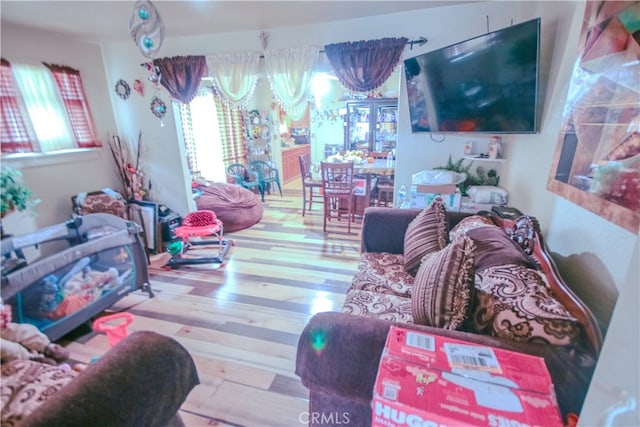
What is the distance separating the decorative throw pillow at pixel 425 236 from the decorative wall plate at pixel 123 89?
3.59m

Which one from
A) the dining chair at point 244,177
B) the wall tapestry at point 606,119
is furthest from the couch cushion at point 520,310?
the dining chair at point 244,177

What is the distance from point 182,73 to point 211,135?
2.17 meters

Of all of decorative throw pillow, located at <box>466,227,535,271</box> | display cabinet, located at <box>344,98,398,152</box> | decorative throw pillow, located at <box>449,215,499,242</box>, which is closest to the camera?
decorative throw pillow, located at <box>466,227,535,271</box>

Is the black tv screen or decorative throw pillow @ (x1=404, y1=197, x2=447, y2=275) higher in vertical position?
the black tv screen

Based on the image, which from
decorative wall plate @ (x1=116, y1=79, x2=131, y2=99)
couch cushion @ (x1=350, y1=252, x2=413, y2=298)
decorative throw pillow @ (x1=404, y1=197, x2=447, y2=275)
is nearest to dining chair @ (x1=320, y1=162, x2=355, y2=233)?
couch cushion @ (x1=350, y1=252, x2=413, y2=298)

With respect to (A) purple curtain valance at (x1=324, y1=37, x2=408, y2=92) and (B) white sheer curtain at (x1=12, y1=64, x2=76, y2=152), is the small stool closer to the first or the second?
(A) purple curtain valance at (x1=324, y1=37, x2=408, y2=92)

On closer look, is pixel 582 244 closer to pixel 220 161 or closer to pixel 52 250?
pixel 52 250

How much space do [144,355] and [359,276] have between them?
1.15m

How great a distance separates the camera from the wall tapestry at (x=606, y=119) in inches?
34.5

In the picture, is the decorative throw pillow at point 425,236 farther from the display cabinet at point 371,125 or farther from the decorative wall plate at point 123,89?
the display cabinet at point 371,125

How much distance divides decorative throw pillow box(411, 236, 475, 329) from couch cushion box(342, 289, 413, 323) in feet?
0.89

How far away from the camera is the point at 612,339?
45 centimetres

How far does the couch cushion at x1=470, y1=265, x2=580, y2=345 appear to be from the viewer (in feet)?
2.52

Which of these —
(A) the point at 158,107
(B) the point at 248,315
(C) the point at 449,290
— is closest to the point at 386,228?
(C) the point at 449,290
